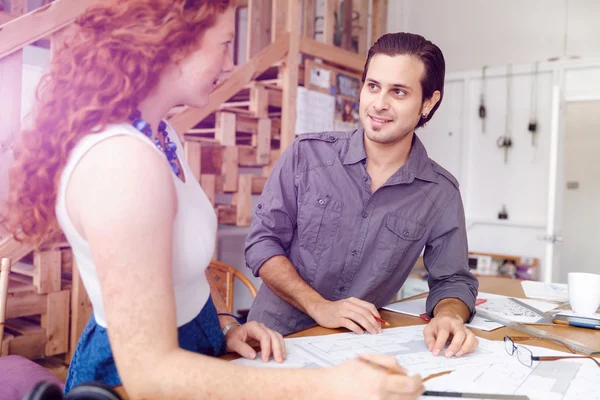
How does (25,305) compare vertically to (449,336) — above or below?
below

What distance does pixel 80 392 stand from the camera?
61 centimetres

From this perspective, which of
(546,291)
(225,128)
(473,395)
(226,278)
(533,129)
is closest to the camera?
(473,395)

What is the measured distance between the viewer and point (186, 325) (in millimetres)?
923

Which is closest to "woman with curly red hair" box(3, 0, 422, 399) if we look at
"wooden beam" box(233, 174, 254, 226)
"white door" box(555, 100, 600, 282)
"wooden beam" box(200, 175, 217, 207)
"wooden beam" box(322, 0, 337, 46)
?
"wooden beam" box(200, 175, 217, 207)

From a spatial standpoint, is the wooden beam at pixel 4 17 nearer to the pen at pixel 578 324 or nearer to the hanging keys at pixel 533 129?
the pen at pixel 578 324

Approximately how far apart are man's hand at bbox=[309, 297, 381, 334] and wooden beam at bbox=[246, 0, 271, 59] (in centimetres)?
275

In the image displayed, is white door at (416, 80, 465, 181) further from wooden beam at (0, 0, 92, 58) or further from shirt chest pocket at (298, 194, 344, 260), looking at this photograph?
A: shirt chest pocket at (298, 194, 344, 260)

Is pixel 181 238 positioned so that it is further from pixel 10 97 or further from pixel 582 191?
pixel 582 191

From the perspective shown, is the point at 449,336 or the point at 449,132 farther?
the point at 449,132

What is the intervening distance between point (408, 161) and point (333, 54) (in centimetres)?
285

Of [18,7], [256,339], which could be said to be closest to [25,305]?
[256,339]

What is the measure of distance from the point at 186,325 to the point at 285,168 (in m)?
0.93

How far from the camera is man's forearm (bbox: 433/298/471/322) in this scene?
1.34 m

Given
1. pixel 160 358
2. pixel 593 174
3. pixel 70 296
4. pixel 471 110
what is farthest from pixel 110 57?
pixel 593 174
